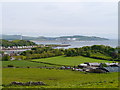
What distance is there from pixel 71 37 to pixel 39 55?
157m

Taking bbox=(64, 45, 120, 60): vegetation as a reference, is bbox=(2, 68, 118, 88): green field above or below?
below

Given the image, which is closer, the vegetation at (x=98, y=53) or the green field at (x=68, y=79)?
the green field at (x=68, y=79)

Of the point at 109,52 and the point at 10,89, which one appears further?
the point at 109,52

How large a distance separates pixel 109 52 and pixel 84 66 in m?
17.5

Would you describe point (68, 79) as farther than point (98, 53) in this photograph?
No

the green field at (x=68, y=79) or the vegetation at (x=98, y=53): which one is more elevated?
the vegetation at (x=98, y=53)

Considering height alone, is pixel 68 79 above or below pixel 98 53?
below

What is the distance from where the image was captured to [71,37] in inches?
7830

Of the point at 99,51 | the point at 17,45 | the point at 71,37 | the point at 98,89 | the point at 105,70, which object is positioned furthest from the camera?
the point at 71,37

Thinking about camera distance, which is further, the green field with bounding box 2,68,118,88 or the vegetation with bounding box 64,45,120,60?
the vegetation with bounding box 64,45,120,60

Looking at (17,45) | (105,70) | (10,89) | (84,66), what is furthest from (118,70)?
(17,45)

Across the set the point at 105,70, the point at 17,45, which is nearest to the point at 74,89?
the point at 105,70

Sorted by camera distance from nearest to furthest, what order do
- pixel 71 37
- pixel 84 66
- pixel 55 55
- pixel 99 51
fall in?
pixel 84 66 < pixel 55 55 < pixel 99 51 < pixel 71 37

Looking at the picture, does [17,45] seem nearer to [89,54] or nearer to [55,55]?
[55,55]
